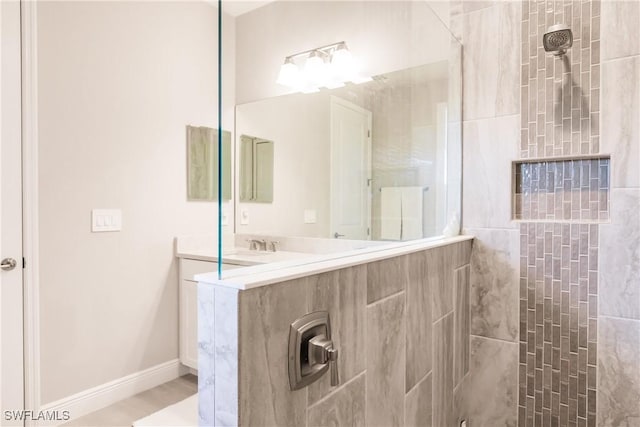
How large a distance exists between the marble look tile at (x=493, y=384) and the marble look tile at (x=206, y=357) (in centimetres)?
145

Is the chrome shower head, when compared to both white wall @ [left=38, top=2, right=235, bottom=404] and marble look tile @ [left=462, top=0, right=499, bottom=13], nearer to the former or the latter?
marble look tile @ [left=462, top=0, right=499, bottom=13]

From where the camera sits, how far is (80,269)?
2.20 meters

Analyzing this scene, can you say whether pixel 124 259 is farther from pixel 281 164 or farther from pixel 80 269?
pixel 281 164

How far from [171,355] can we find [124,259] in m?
0.76

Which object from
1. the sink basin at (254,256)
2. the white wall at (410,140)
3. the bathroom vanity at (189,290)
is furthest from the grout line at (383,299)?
the bathroom vanity at (189,290)

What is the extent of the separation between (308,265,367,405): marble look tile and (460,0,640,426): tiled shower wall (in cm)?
101

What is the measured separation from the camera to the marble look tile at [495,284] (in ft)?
5.74

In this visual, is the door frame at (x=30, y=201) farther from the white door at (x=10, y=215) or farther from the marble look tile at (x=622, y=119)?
the marble look tile at (x=622, y=119)

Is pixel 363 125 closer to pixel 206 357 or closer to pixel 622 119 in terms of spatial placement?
pixel 622 119

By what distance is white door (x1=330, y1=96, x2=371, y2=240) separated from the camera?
1.70m

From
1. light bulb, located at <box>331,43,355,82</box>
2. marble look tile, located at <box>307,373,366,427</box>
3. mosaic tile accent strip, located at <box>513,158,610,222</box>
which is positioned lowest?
marble look tile, located at <box>307,373,366,427</box>

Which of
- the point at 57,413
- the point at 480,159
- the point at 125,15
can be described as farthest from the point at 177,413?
the point at 125,15

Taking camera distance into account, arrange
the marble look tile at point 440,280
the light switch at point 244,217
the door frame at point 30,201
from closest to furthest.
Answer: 1. the marble look tile at point 440,280
2. the light switch at point 244,217
3. the door frame at point 30,201

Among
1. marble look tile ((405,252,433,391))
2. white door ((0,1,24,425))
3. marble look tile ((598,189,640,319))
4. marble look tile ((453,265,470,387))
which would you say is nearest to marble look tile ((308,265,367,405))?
marble look tile ((405,252,433,391))
